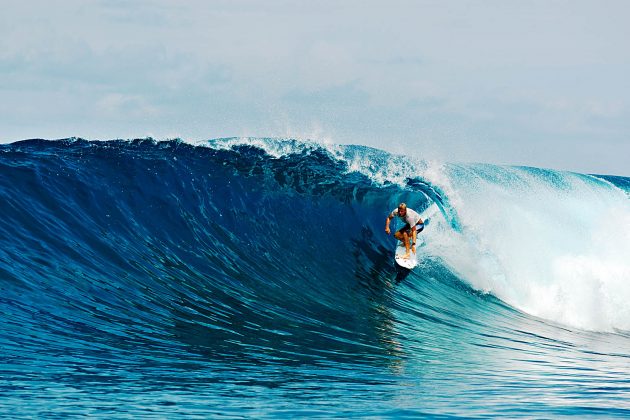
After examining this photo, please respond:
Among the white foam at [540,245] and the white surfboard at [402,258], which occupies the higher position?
the white foam at [540,245]

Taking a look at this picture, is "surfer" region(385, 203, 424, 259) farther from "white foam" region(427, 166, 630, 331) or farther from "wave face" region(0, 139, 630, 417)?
"white foam" region(427, 166, 630, 331)

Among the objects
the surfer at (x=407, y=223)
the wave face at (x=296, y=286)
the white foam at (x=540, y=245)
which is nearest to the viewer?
the wave face at (x=296, y=286)

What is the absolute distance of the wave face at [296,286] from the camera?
805 cm

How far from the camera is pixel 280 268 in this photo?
1478cm

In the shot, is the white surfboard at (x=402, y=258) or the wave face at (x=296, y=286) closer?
the wave face at (x=296, y=286)

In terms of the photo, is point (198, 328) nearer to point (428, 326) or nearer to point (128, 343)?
point (128, 343)

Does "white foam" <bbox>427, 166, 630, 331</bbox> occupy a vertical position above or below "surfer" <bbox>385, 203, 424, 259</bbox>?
above

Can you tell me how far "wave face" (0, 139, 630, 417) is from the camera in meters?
8.05

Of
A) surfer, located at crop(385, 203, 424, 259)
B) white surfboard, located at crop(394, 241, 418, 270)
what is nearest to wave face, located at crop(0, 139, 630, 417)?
white surfboard, located at crop(394, 241, 418, 270)

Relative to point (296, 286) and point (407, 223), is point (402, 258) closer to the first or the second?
point (407, 223)

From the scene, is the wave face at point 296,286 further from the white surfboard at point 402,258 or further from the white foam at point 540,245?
the white surfboard at point 402,258

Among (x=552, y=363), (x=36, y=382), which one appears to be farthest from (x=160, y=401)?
(x=552, y=363)

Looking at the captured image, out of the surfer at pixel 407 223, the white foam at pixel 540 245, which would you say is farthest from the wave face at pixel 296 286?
the surfer at pixel 407 223

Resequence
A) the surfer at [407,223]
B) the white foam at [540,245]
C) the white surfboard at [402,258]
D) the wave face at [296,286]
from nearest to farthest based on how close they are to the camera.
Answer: the wave face at [296,286], the surfer at [407,223], the white surfboard at [402,258], the white foam at [540,245]
